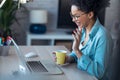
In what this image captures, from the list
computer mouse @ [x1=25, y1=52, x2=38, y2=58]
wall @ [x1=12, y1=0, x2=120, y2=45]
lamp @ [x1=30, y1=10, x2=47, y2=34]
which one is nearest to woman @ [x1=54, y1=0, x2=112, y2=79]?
computer mouse @ [x1=25, y1=52, x2=38, y2=58]

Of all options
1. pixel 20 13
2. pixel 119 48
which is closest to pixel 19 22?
pixel 20 13

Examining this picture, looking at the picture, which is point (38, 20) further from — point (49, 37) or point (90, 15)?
point (90, 15)

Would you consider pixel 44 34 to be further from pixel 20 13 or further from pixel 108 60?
pixel 108 60

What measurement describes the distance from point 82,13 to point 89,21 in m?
0.10

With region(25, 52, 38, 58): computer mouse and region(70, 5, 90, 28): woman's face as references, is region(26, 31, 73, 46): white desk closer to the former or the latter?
region(25, 52, 38, 58): computer mouse

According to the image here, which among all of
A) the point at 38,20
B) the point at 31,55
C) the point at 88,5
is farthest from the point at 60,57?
the point at 38,20

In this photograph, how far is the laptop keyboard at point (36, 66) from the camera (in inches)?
71.3

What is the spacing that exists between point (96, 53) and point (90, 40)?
0.61ft

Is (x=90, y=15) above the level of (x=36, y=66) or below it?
above

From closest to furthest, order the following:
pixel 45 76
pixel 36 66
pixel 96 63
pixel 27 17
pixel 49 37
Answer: pixel 45 76 < pixel 96 63 < pixel 36 66 < pixel 49 37 < pixel 27 17

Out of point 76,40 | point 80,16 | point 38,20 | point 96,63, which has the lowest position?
point 38,20

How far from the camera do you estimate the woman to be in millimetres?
1793

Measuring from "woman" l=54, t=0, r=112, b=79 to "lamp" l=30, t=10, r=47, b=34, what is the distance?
6.85 feet

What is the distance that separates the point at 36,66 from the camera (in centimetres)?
190
